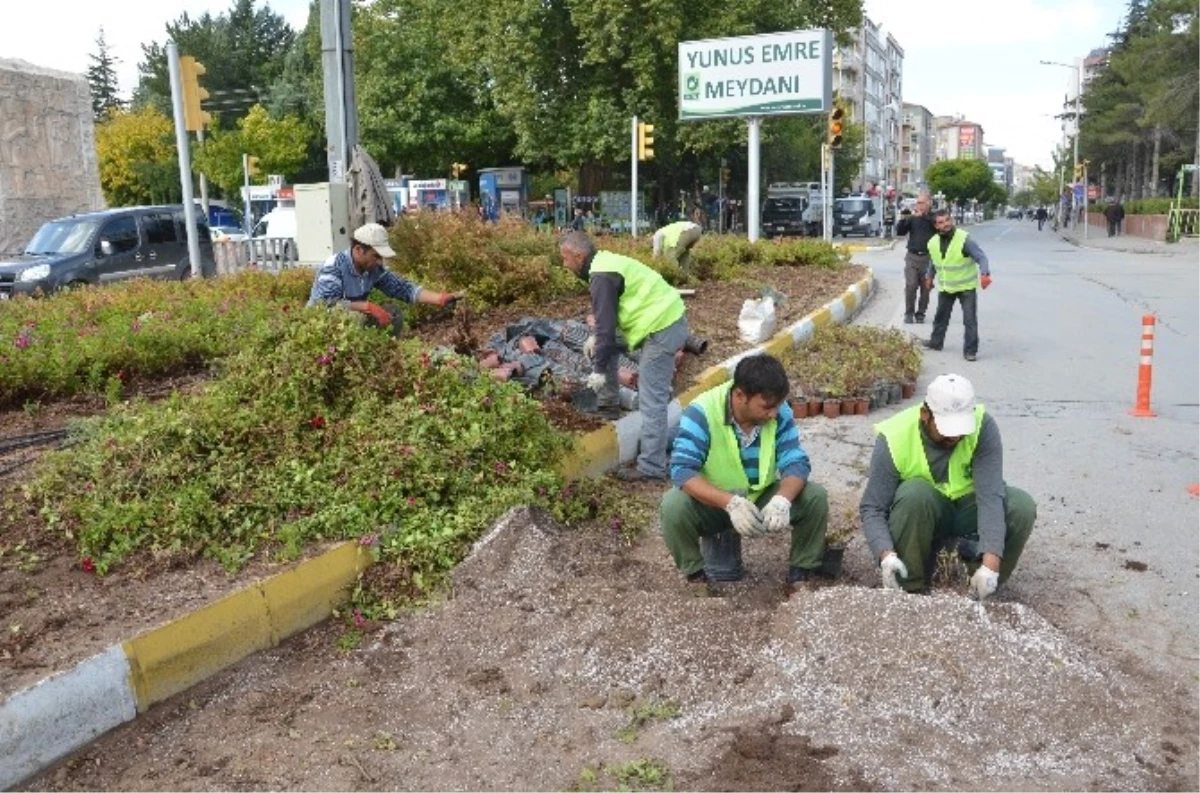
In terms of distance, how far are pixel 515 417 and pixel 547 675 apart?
1.79 m

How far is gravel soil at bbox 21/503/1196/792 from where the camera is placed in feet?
10.3

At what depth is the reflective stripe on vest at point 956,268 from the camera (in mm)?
10586

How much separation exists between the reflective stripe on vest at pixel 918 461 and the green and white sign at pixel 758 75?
57.6 ft

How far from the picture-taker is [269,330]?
5.44m

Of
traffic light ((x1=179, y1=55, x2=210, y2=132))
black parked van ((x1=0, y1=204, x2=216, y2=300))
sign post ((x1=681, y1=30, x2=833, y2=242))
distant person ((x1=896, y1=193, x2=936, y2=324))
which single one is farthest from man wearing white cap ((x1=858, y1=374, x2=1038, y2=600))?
sign post ((x1=681, y1=30, x2=833, y2=242))

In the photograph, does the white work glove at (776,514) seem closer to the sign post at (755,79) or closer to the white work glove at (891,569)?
the white work glove at (891,569)

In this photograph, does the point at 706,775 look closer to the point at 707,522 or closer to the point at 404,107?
the point at 707,522

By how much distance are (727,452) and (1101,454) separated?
382 cm

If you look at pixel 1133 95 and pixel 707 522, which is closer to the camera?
pixel 707 522

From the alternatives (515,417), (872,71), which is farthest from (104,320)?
(872,71)

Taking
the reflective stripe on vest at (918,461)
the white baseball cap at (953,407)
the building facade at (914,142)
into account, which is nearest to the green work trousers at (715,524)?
the reflective stripe on vest at (918,461)

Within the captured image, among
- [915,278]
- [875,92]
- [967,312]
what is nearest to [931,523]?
[967,312]

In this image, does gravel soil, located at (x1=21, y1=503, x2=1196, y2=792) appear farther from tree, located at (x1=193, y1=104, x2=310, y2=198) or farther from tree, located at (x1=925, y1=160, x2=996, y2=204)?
tree, located at (x1=925, y1=160, x2=996, y2=204)

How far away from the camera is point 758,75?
21.1m
